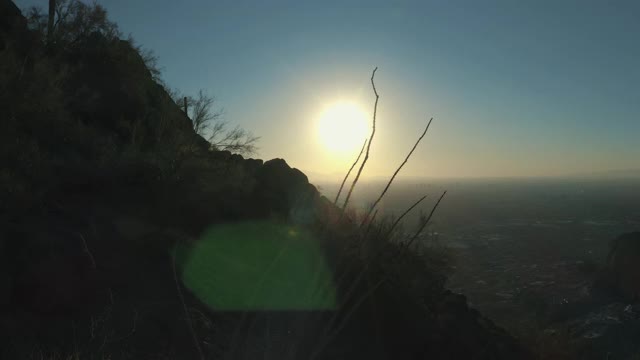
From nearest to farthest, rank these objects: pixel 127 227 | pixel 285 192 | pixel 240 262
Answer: pixel 127 227
pixel 240 262
pixel 285 192

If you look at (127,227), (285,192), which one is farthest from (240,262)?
(285,192)

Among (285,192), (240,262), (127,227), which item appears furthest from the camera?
(285,192)

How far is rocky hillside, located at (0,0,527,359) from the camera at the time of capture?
7.70 meters

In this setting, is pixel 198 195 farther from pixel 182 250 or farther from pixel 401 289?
pixel 401 289

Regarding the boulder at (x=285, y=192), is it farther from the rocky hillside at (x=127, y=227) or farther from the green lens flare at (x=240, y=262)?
the green lens flare at (x=240, y=262)

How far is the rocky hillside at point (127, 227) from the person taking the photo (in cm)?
770

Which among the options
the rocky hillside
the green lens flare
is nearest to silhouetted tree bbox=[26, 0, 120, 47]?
the rocky hillside

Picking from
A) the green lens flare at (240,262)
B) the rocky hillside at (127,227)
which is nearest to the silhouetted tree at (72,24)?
the rocky hillside at (127,227)

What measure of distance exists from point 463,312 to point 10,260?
42.9 feet

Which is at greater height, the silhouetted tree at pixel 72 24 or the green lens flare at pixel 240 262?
the silhouetted tree at pixel 72 24

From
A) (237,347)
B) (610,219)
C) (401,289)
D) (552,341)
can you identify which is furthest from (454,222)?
(237,347)

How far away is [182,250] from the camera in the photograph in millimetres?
10789

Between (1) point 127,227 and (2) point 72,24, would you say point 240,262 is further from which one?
(2) point 72,24

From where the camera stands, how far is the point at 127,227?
10.9 m
